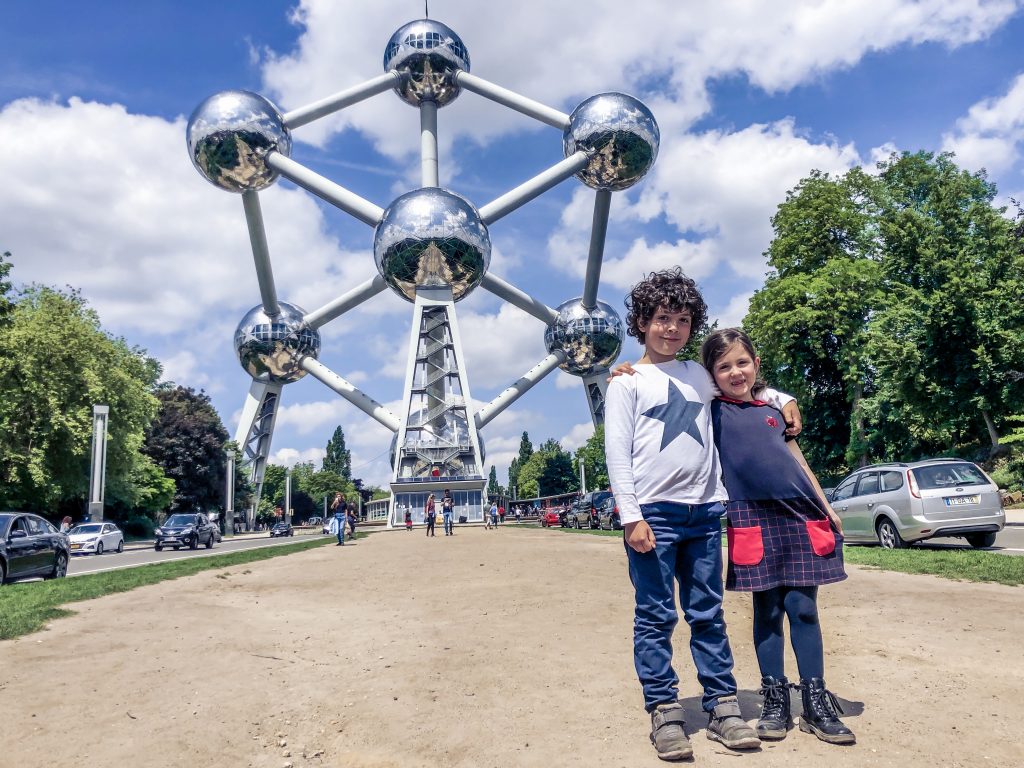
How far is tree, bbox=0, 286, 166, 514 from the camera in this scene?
31234 mm

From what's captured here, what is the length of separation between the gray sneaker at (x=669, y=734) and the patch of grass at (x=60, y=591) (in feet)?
18.0

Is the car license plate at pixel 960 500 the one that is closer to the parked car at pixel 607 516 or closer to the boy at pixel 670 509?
the boy at pixel 670 509

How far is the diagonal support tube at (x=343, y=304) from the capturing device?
3866 cm

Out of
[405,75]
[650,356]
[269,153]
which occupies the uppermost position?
[405,75]

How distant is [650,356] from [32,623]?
6130 mm

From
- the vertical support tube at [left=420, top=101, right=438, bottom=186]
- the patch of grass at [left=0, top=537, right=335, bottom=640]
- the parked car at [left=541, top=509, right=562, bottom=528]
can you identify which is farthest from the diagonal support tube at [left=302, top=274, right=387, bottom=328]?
the patch of grass at [left=0, top=537, right=335, bottom=640]

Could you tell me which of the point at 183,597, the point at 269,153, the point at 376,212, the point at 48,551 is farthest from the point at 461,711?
the point at 269,153

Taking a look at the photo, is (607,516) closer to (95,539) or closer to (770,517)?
(95,539)

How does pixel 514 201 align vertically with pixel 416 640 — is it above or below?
above

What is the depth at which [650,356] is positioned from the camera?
12.9 ft

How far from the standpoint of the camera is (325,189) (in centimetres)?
3291

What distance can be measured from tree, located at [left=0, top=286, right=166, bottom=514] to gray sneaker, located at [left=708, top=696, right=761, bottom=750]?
33.0 m

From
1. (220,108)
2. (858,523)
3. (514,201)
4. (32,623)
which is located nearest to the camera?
(32,623)

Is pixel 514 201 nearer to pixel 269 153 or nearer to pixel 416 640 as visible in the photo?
pixel 269 153
